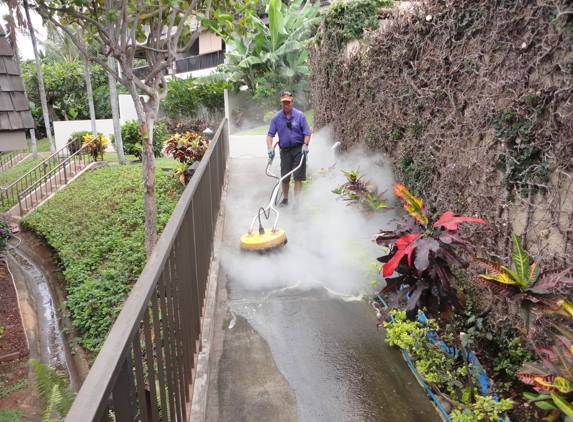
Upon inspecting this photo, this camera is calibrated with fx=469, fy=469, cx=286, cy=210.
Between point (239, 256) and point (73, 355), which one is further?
point (73, 355)

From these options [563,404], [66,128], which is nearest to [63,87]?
[66,128]

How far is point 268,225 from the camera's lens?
6.75 metres

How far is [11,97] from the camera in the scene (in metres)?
5.89

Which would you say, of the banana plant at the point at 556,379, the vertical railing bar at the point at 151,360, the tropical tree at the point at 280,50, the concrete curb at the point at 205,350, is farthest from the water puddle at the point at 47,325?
the tropical tree at the point at 280,50

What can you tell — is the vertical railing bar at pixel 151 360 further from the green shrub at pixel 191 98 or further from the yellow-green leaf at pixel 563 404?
the green shrub at pixel 191 98

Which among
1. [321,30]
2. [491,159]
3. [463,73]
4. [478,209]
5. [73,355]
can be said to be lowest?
[73,355]

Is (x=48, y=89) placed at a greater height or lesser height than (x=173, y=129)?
greater

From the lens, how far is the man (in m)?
7.14

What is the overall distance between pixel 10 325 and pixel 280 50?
15.9 metres

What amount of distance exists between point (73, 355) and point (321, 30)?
7.36m

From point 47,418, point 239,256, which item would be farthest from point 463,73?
point 47,418

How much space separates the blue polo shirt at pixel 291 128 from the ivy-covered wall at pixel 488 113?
4.93 ft

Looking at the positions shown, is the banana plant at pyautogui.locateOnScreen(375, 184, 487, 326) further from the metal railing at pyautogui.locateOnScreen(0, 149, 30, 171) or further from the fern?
the metal railing at pyautogui.locateOnScreen(0, 149, 30, 171)

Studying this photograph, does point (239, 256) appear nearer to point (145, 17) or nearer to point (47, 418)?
point (47, 418)
